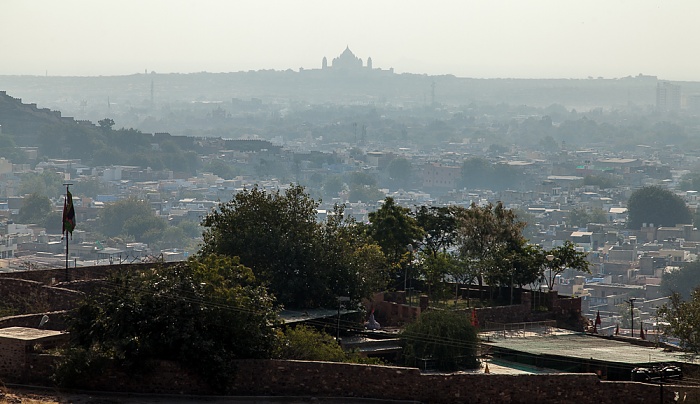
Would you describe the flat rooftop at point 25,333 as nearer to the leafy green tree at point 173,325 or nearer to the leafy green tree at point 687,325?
the leafy green tree at point 173,325

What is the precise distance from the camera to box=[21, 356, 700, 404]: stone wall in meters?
17.1

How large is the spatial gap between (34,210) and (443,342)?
10182 cm

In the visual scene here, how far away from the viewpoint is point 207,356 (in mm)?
17078

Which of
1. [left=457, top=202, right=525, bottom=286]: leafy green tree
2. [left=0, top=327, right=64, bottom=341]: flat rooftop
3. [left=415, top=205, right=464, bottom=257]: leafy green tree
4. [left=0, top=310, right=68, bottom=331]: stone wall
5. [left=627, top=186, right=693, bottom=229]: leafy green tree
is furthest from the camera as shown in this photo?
[left=627, top=186, right=693, bottom=229]: leafy green tree

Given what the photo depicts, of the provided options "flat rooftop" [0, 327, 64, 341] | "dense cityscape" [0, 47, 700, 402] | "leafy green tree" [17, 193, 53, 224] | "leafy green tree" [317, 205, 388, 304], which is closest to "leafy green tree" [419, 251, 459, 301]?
"dense cityscape" [0, 47, 700, 402]

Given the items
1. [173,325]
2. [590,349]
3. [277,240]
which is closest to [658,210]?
[277,240]

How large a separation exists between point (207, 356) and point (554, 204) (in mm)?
133822

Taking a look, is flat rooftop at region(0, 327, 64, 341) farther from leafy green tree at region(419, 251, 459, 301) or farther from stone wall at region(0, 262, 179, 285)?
leafy green tree at region(419, 251, 459, 301)

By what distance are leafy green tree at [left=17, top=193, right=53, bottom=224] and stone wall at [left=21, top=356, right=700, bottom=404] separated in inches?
4027

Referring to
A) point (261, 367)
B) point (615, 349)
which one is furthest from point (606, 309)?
point (261, 367)

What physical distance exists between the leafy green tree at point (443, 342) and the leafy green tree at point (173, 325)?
3.00 metres

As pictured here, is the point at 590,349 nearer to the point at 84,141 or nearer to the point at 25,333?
the point at 25,333

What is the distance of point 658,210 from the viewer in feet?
414

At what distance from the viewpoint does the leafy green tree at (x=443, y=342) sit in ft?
67.9
